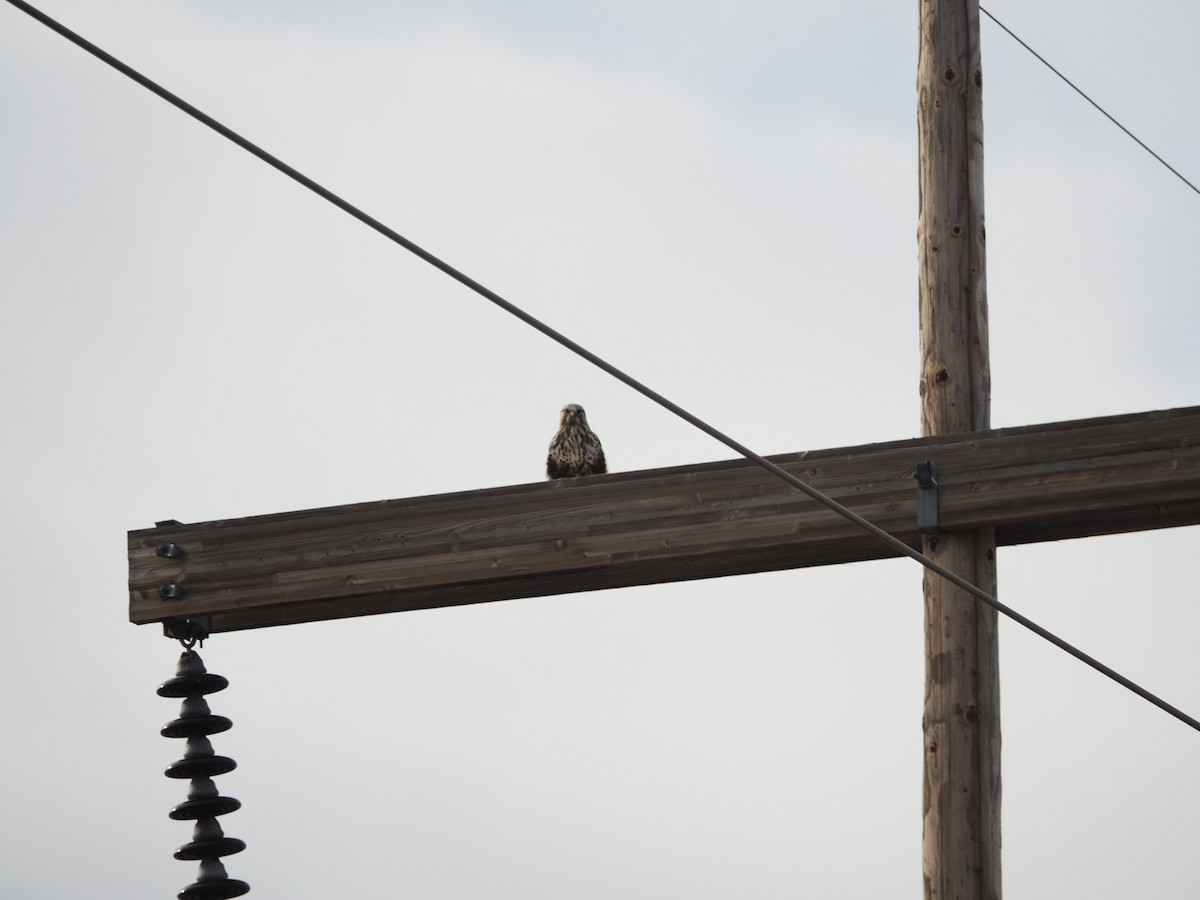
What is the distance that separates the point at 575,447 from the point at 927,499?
371 centimetres

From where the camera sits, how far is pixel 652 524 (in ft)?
19.8

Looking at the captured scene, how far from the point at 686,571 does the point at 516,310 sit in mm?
1344

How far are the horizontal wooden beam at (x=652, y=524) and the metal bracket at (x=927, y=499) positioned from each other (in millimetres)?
29

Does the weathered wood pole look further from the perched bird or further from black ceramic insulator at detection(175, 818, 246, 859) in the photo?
the perched bird

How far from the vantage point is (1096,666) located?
499 centimetres

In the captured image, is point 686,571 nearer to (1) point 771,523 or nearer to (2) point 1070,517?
(1) point 771,523

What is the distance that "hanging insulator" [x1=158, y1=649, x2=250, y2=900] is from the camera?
246 inches

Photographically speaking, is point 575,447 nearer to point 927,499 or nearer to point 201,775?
point 201,775

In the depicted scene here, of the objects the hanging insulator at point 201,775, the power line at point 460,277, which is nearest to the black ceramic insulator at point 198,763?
the hanging insulator at point 201,775

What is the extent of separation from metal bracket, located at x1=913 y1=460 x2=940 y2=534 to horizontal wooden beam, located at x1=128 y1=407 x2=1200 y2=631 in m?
0.03

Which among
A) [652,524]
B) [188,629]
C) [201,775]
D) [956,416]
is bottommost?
[201,775]

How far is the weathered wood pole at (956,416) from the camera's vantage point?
222 inches

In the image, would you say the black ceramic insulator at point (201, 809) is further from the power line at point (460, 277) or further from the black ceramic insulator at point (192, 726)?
the power line at point (460, 277)

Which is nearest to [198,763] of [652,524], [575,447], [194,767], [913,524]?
[194,767]
